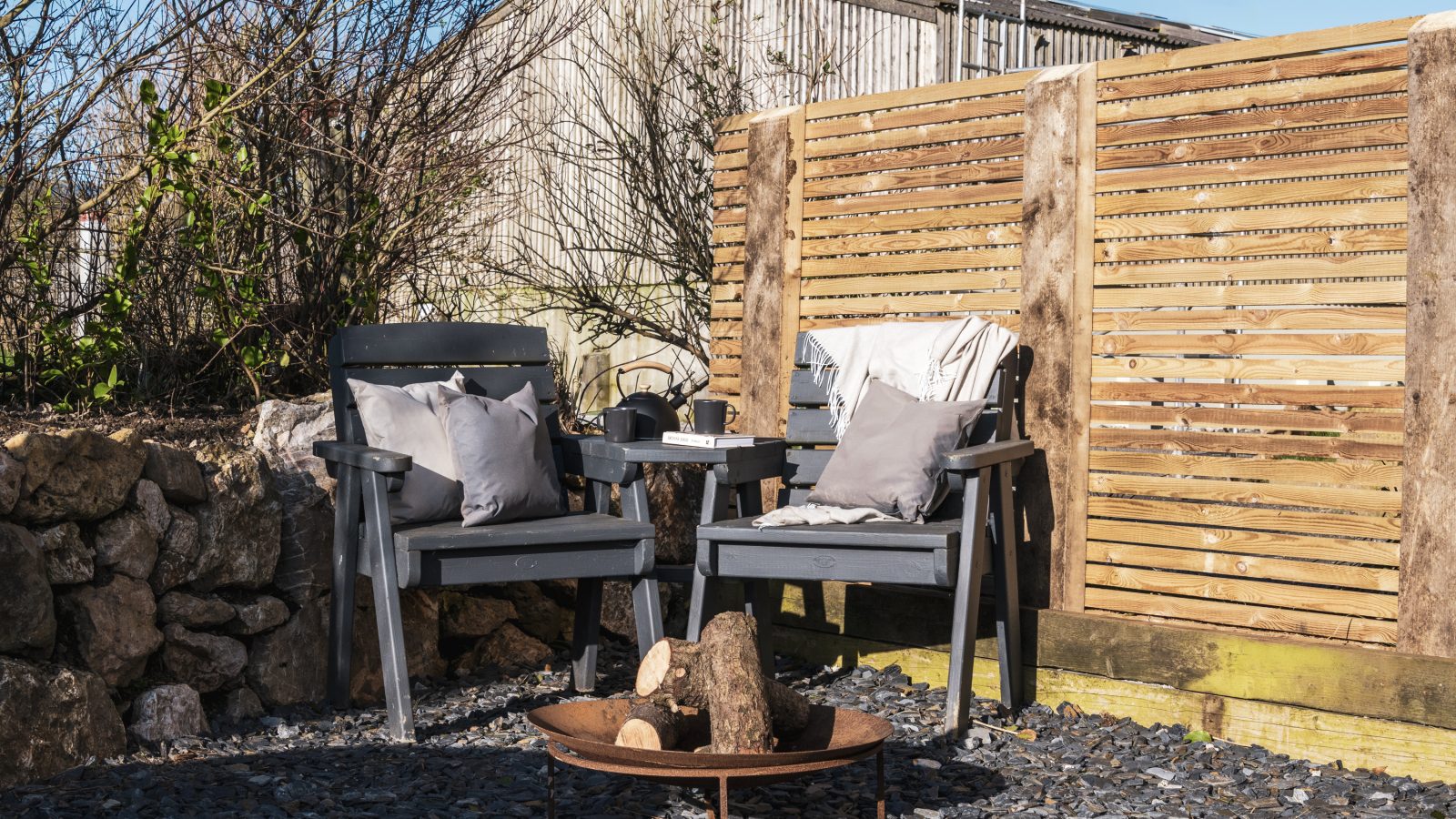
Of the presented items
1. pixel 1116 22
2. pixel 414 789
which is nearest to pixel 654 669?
pixel 414 789

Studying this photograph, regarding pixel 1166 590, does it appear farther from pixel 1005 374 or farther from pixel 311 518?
pixel 311 518

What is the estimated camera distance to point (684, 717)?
2809mm

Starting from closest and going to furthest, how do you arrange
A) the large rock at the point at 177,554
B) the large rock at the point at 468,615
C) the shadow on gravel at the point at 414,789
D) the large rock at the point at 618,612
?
the shadow on gravel at the point at 414,789, the large rock at the point at 177,554, the large rock at the point at 468,615, the large rock at the point at 618,612

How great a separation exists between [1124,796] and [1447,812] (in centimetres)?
73

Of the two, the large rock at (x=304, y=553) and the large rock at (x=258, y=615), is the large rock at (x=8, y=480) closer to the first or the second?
the large rock at (x=258, y=615)

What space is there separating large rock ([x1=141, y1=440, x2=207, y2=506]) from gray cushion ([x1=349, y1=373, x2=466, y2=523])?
49 centimetres

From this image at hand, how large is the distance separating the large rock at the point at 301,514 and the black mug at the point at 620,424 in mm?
886

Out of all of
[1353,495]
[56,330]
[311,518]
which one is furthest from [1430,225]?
[56,330]

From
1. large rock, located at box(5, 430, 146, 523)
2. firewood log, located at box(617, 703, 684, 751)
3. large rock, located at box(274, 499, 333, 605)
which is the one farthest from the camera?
large rock, located at box(274, 499, 333, 605)

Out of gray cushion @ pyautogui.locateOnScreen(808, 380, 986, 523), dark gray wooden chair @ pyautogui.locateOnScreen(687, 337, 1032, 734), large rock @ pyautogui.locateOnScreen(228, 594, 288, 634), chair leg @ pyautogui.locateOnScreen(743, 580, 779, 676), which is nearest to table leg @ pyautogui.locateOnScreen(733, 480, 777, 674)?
chair leg @ pyautogui.locateOnScreen(743, 580, 779, 676)

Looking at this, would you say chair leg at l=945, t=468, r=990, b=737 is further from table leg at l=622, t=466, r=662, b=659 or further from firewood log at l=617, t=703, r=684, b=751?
firewood log at l=617, t=703, r=684, b=751

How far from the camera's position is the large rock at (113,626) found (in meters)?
3.38

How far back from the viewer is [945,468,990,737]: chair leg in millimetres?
3562

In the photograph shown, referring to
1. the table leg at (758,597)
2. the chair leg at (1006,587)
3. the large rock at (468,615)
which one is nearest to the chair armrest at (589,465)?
the table leg at (758,597)
